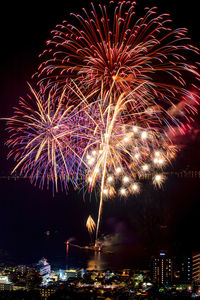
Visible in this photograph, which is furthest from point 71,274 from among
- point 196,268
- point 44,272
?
point 196,268

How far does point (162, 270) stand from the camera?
7.59 m

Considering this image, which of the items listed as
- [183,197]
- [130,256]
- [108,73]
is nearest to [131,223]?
[183,197]

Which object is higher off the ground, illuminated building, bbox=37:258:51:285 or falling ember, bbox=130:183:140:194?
falling ember, bbox=130:183:140:194

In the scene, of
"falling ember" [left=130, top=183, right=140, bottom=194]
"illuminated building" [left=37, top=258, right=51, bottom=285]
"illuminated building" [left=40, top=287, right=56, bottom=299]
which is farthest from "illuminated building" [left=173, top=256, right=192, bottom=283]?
"falling ember" [left=130, top=183, right=140, bottom=194]

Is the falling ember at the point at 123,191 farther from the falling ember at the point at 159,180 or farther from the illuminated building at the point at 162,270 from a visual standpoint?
the illuminated building at the point at 162,270

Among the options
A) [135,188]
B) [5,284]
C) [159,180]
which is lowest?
[5,284]

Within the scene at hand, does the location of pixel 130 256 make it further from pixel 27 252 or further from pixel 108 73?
pixel 108 73

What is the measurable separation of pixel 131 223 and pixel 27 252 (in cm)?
573

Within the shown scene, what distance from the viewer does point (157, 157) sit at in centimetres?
1140

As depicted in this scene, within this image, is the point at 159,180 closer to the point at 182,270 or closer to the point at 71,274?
the point at 182,270

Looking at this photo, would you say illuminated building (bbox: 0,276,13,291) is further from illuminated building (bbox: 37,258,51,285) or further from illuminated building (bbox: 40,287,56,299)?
illuminated building (bbox: 40,287,56,299)

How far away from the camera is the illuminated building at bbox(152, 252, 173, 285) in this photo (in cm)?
A: 705

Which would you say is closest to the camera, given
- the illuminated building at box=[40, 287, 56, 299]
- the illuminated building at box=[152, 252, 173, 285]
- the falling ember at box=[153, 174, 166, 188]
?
the illuminated building at box=[40, 287, 56, 299]

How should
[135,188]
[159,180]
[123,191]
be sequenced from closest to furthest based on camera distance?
[135,188] < [159,180] < [123,191]
